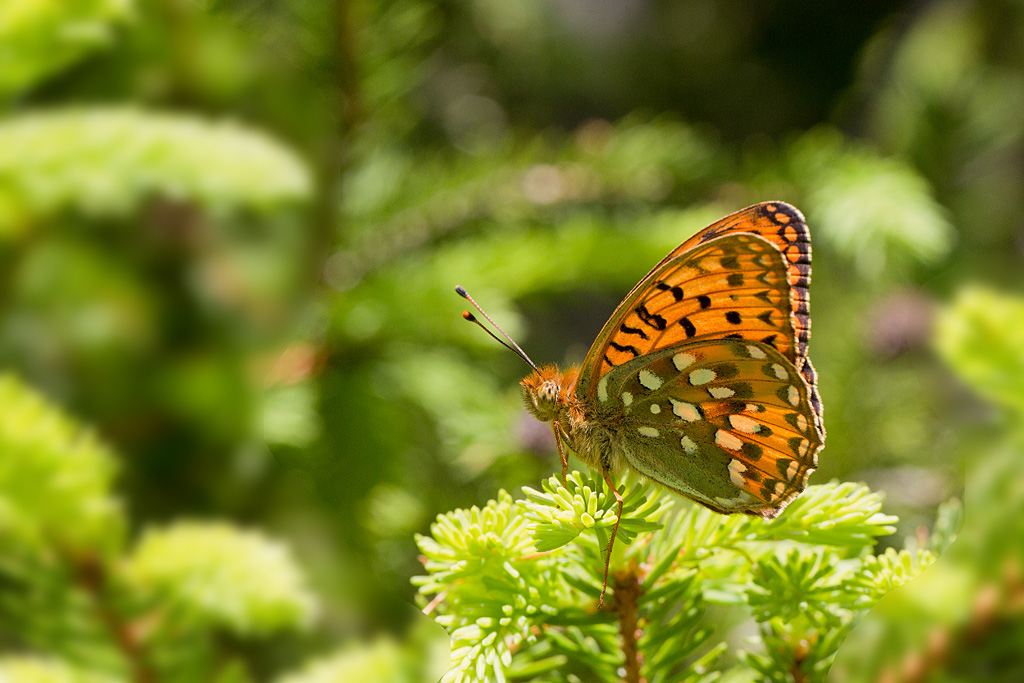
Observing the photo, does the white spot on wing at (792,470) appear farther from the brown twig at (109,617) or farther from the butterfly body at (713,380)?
the brown twig at (109,617)

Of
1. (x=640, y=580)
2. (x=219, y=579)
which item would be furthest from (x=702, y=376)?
(x=219, y=579)

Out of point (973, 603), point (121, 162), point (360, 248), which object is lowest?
point (973, 603)

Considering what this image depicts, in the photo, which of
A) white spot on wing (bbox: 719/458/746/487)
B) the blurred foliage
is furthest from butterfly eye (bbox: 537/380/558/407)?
the blurred foliage

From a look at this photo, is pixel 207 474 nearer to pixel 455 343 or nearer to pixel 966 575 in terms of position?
pixel 455 343

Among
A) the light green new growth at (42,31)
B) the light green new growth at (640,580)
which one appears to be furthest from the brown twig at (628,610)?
the light green new growth at (42,31)

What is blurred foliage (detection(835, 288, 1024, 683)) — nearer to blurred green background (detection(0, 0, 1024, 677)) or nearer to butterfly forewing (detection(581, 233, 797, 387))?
blurred green background (detection(0, 0, 1024, 677))

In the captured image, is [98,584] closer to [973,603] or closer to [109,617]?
[109,617]

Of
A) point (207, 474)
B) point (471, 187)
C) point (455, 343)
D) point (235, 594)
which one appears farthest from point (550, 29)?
point (235, 594)
